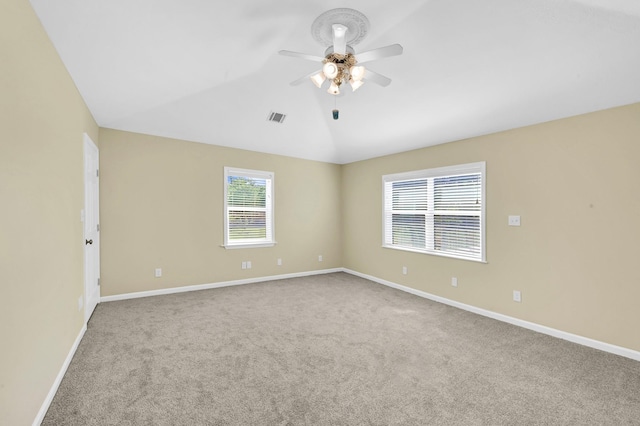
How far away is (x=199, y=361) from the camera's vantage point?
2543 millimetres

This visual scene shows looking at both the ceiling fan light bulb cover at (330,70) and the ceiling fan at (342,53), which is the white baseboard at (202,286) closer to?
the ceiling fan at (342,53)

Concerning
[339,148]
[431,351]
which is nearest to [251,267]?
[339,148]

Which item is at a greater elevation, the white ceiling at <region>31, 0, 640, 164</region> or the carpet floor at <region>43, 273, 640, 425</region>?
the white ceiling at <region>31, 0, 640, 164</region>

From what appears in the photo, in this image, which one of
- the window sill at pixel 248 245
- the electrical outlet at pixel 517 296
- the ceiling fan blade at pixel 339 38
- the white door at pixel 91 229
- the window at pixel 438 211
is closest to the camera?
the ceiling fan blade at pixel 339 38

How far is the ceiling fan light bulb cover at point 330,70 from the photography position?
2255 millimetres

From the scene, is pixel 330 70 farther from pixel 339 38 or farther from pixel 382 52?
pixel 382 52

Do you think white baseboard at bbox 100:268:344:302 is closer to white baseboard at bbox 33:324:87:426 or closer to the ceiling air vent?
white baseboard at bbox 33:324:87:426

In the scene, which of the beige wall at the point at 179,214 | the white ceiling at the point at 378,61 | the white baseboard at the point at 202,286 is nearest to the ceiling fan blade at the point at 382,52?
the white ceiling at the point at 378,61

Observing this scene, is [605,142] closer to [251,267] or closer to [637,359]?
[637,359]

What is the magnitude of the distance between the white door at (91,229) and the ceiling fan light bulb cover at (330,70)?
2.68m

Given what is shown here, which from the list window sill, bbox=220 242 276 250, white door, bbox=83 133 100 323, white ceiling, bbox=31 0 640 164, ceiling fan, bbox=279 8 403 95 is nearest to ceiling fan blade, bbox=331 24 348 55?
ceiling fan, bbox=279 8 403 95

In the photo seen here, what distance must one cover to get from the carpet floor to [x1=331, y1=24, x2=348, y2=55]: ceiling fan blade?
251 centimetres

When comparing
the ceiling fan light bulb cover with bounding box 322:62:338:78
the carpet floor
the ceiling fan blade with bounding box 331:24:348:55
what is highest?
the ceiling fan blade with bounding box 331:24:348:55

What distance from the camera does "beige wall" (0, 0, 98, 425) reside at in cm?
148
